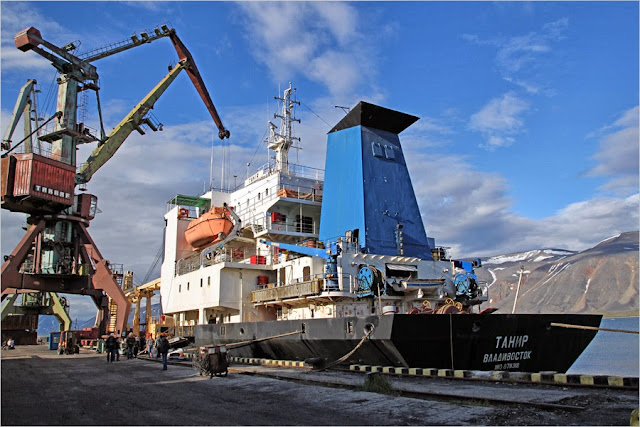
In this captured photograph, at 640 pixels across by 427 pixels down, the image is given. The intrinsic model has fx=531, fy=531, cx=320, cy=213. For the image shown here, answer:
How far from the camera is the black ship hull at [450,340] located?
14898 mm

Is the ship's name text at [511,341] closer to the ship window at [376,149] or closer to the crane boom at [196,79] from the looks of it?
the ship window at [376,149]

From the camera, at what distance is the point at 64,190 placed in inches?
1156

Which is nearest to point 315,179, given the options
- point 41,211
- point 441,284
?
point 441,284

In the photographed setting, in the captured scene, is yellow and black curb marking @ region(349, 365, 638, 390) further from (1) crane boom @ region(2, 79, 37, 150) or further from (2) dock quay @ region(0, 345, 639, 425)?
(1) crane boom @ region(2, 79, 37, 150)

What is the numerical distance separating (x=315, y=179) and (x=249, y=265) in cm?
722

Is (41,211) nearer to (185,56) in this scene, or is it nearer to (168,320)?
(168,320)

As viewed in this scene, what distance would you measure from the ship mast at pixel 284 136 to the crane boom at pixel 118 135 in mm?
10019

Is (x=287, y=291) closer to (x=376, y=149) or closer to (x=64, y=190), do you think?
(x=376, y=149)

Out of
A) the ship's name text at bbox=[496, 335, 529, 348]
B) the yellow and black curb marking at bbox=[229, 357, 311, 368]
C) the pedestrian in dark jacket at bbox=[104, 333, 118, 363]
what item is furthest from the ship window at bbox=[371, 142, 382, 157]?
the pedestrian in dark jacket at bbox=[104, 333, 118, 363]

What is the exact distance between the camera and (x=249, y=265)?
74.2 feet

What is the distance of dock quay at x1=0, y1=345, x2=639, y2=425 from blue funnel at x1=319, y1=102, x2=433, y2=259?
24.9 ft

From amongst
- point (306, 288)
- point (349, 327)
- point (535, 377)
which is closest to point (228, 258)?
point (306, 288)

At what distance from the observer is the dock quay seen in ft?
26.5

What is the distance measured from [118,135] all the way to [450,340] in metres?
26.7
